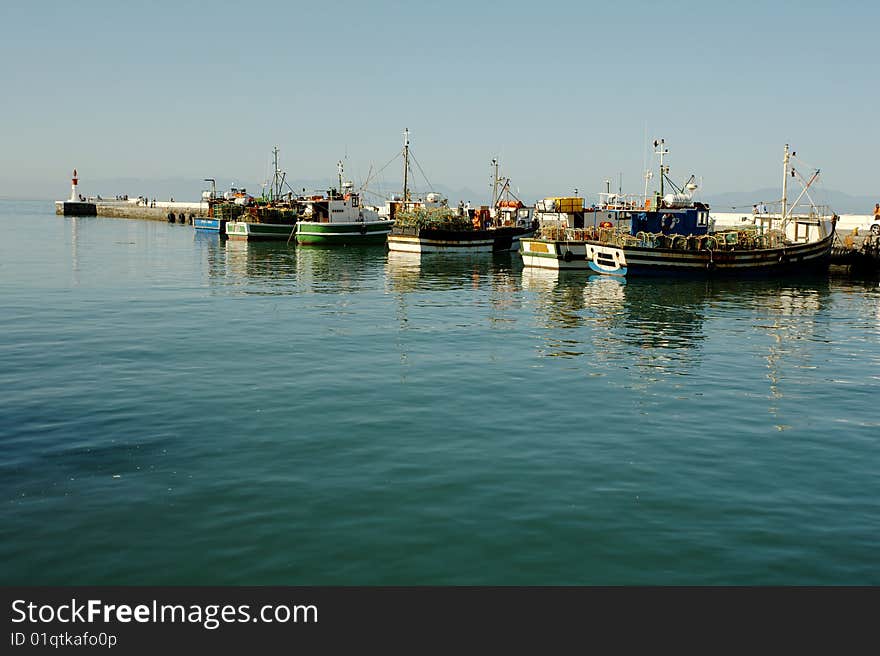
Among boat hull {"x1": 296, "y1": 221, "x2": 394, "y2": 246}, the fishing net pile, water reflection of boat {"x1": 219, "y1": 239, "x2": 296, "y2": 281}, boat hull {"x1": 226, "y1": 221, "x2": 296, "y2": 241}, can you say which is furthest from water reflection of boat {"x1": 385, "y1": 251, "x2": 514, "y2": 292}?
boat hull {"x1": 226, "y1": 221, "x2": 296, "y2": 241}

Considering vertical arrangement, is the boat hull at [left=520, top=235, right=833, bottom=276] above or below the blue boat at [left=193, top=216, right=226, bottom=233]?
below

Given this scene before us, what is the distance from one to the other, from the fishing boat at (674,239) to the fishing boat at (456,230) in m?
9.99

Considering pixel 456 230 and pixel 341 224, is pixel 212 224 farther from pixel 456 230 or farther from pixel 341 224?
pixel 456 230

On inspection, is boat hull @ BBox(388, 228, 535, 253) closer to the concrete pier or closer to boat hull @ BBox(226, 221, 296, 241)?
boat hull @ BBox(226, 221, 296, 241)

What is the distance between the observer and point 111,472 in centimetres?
1364

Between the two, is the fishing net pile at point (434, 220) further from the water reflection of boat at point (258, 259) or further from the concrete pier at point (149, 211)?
the concrete pier at point (149, 211)

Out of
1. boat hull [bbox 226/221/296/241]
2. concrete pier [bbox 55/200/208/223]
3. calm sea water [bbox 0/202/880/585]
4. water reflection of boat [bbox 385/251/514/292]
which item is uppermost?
concrete pier [bbox 55/200/208/223]

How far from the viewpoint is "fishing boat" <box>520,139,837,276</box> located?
2079 inches

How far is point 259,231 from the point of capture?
9906 cm

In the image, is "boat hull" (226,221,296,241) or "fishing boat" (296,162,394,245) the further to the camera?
"boat hull" (226,221,296,241)

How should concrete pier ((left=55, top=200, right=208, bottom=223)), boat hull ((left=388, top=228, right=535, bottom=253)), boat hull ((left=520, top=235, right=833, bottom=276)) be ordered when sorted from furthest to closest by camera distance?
1. concrete pier ((left=55, top=200, right=208, bottom=223))
2. boat hull ((left=388, top=228, right=535, bottom=253))
3. boat hull ((left=520, top=235, right=833, bottom=276))

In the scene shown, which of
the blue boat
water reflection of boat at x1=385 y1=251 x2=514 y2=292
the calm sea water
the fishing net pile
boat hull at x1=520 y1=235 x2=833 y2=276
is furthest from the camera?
the blue boat

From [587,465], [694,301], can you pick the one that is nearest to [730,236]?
[694,301]

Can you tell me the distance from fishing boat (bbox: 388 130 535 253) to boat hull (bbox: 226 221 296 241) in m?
23.5
